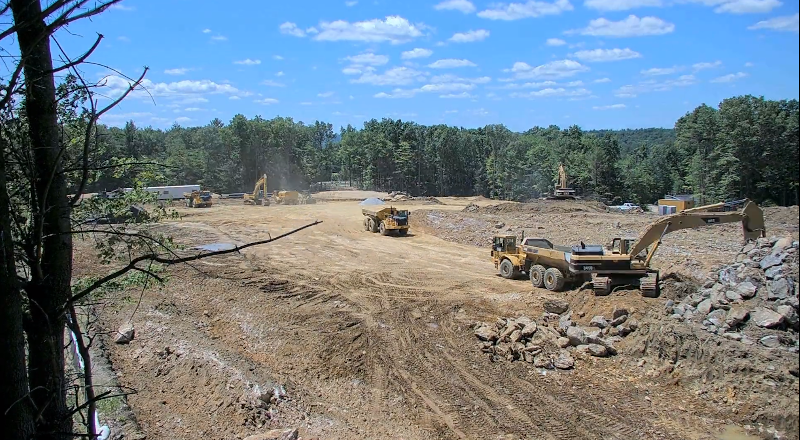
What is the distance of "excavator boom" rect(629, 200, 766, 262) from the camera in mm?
15828

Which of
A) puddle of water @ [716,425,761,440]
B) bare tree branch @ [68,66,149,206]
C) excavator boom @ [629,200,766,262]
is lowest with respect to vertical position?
puddle of water @ [716,425,761,440]

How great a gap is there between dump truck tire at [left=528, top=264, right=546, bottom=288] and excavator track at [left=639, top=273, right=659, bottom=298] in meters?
3.35

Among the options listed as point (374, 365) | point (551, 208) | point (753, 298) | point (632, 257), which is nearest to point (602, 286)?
point (632, 257)

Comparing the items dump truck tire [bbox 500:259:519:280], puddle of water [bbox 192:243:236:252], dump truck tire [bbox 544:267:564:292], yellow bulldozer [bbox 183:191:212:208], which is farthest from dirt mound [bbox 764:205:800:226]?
yellow bulldozer [bbox 183:191:212:208]

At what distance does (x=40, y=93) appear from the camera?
13.2ft

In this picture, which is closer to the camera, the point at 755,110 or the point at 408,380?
the point at 408,380

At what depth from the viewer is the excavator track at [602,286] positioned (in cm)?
1573

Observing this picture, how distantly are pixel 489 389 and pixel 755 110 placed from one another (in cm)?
2718

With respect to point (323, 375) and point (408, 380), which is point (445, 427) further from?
point (323, 375)

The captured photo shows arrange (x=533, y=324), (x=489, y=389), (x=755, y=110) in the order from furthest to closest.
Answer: (x=755, y=110)
(x=533, y=324)
(x=489, y=389)

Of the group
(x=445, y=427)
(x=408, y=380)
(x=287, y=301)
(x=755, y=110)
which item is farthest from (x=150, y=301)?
(x=755, y=110)

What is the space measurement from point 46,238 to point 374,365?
9134 mm

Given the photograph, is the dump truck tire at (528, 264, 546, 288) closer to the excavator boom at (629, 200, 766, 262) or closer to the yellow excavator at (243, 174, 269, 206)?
the excavator boom at (629, 200, 766, 262)

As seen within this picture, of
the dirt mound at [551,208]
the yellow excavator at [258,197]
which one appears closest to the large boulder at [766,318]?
the dirt mound at [551,208]
